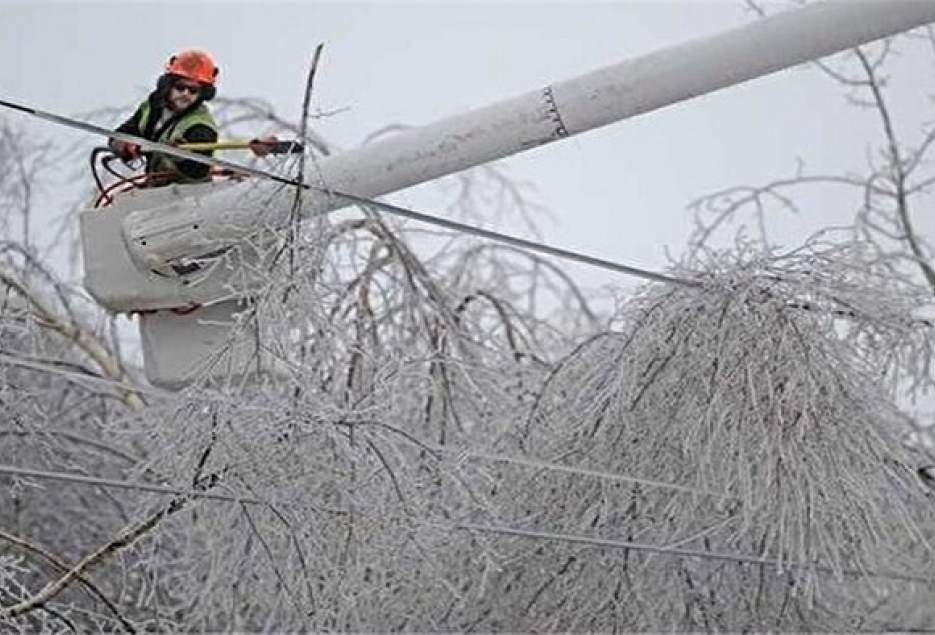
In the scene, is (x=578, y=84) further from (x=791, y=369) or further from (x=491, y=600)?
(x=491, y=600)

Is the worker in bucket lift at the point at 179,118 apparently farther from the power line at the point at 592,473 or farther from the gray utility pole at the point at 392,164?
the power line at the point at 592,473

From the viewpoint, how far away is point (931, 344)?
1.73 metres

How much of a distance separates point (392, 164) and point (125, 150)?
246mm

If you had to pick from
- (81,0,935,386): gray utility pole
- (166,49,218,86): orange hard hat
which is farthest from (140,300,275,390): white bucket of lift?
(166,49,218,86): orange hard hat

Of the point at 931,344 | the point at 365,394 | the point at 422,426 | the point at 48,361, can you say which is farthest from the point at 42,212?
the point at 931,344

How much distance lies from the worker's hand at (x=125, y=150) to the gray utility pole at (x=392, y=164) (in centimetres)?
3

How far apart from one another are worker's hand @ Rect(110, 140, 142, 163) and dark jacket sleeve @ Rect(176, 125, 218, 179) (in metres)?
0.04

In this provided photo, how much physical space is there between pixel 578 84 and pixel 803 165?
1202 mm

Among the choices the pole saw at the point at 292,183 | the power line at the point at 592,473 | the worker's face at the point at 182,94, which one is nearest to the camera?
the pole saw at the point at 292,183

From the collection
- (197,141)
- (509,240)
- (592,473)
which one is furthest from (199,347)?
(592,473)

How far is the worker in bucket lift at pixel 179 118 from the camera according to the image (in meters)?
1.51

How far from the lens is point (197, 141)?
152 cm

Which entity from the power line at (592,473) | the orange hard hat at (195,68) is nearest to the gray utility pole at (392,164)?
the orange hard hat at (195,68)

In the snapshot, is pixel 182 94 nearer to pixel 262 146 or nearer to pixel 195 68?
pixel 195 68
